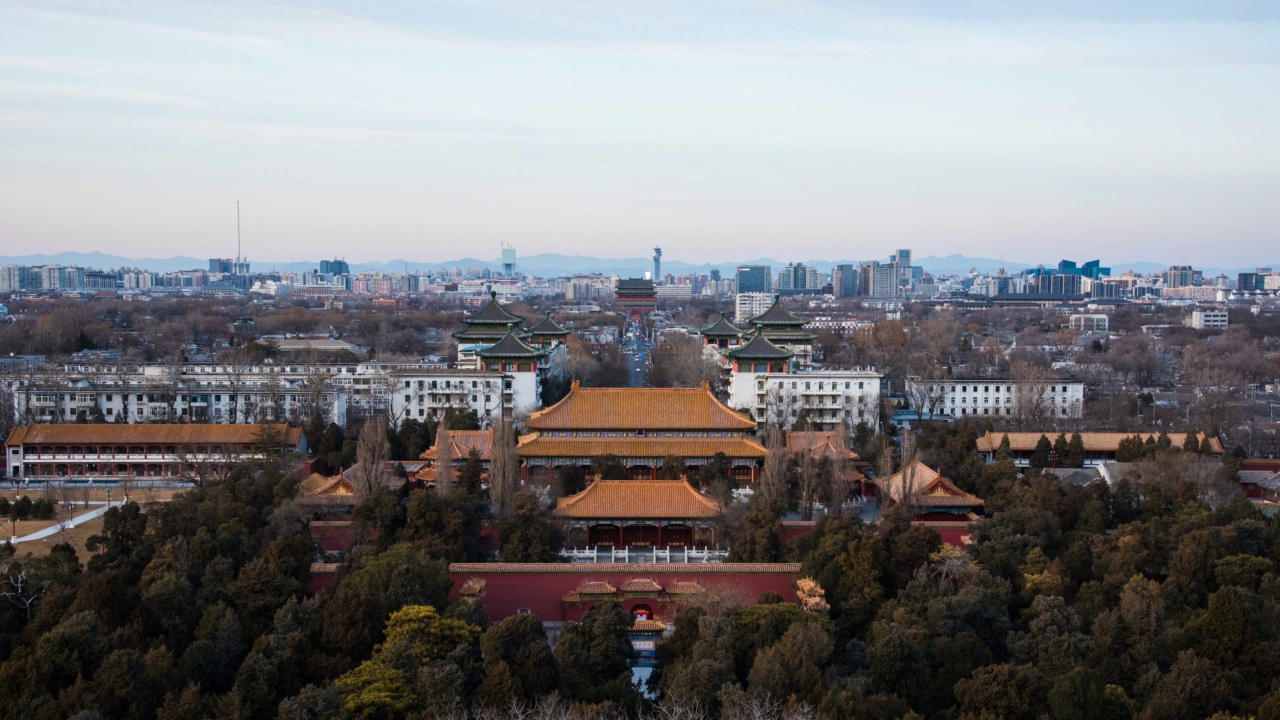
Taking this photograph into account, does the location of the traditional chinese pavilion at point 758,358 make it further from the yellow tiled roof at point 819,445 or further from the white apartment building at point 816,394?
the yellow tiled roof at point 819,445

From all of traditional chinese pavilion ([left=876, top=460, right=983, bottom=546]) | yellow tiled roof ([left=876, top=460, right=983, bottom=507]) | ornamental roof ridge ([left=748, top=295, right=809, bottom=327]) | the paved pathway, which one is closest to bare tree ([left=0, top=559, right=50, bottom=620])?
the paved pathway

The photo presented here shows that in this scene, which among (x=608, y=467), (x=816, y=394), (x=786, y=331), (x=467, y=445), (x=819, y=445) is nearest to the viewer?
(x=608, y=467)

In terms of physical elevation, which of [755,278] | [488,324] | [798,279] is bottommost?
[488,324]

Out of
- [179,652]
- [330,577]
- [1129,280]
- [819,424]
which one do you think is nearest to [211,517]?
[330,577]

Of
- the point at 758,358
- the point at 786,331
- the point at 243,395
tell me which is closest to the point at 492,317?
the point at 243,395

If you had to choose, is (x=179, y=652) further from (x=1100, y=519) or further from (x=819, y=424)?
(x=819, y=424)

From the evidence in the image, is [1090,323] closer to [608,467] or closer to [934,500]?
[934,500]
